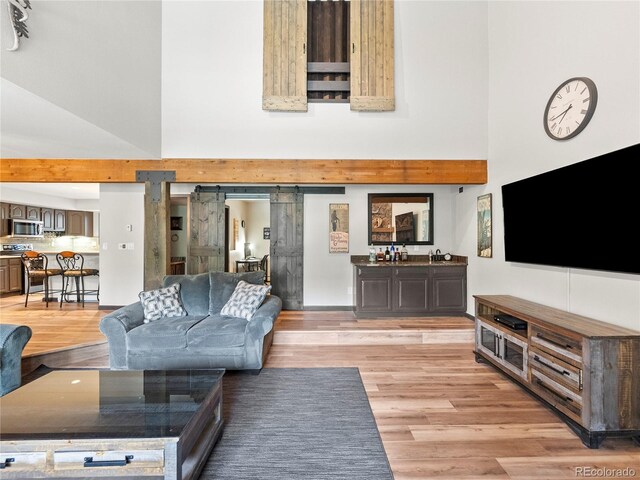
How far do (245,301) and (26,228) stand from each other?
289 inches

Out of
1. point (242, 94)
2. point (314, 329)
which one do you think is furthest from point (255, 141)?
point (314, 329)

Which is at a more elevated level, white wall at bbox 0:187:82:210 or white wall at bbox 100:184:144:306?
white wall at bbox 0:187:82:210

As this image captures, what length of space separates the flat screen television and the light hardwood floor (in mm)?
1312

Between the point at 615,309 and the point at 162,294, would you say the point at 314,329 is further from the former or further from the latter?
the point at 615,309

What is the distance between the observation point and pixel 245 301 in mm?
3654

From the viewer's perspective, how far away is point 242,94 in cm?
432

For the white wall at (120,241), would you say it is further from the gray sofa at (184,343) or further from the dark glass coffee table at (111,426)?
the dark glass coffee table at (111,426)

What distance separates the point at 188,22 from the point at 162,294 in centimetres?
374

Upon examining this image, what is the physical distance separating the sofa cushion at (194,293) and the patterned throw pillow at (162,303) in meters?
0.07

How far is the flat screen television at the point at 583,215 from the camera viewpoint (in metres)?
2.17

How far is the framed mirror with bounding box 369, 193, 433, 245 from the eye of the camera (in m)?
5.53

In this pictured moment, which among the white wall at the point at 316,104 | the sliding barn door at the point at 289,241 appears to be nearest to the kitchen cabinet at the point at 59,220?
the white wall at the point at 316,104

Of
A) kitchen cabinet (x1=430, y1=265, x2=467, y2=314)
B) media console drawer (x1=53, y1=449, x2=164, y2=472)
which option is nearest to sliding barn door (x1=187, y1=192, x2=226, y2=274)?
kitchen cabinet (x1=430, y1=265, x2=467, y2=314)

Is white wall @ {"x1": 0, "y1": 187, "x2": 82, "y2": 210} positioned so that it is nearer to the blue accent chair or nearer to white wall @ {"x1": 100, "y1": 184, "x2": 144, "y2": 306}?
white wall @ {"x1": 100, "y1": 184, "x2": 144, "y2": 306}
